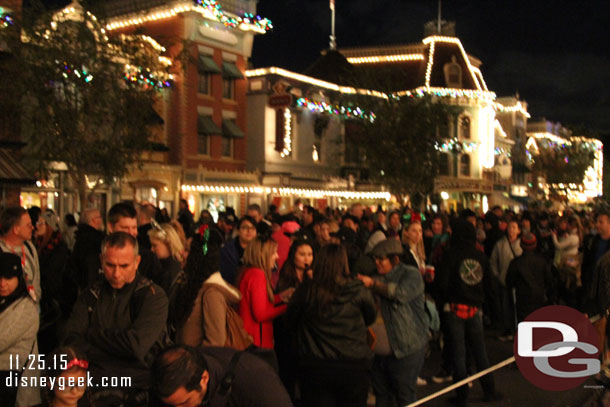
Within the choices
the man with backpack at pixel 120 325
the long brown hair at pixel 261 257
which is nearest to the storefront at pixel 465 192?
the long brown hair at pixel 261 257

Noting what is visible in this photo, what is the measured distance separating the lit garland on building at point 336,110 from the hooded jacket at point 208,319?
88.4 feet

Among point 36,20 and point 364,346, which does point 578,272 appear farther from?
point 36,20

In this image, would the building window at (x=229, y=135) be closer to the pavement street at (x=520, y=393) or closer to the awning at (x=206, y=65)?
the awning at (x=206, y=65)

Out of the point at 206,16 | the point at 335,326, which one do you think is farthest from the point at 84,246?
the point at 206,16

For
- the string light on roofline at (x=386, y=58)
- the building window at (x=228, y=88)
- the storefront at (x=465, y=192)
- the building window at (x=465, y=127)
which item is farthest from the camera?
the building window at (x=465, y=127)

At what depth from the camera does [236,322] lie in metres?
4.30

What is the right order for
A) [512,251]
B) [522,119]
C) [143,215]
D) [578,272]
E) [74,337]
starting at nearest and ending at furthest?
[74,337]
[143,215]
[512,251]
[578,272]
[522,119]

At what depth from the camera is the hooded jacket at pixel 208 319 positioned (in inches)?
165

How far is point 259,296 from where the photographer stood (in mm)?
4816

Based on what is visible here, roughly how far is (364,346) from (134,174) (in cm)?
2132

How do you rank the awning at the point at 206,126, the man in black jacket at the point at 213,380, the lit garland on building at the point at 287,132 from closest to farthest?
the man in black jacket at the point at 213,380, the awning at the point at 206,126, the lit garland on building at the point at 287,132

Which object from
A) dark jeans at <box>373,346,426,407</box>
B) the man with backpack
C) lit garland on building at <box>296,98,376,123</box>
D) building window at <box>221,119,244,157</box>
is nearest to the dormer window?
lit garland on building at <box>296,98,376,123</box>

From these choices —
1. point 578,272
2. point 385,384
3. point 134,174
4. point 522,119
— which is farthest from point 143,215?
point 522,119

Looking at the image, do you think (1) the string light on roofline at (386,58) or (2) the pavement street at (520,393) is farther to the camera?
(1) the string light on roofline at (386,58)
